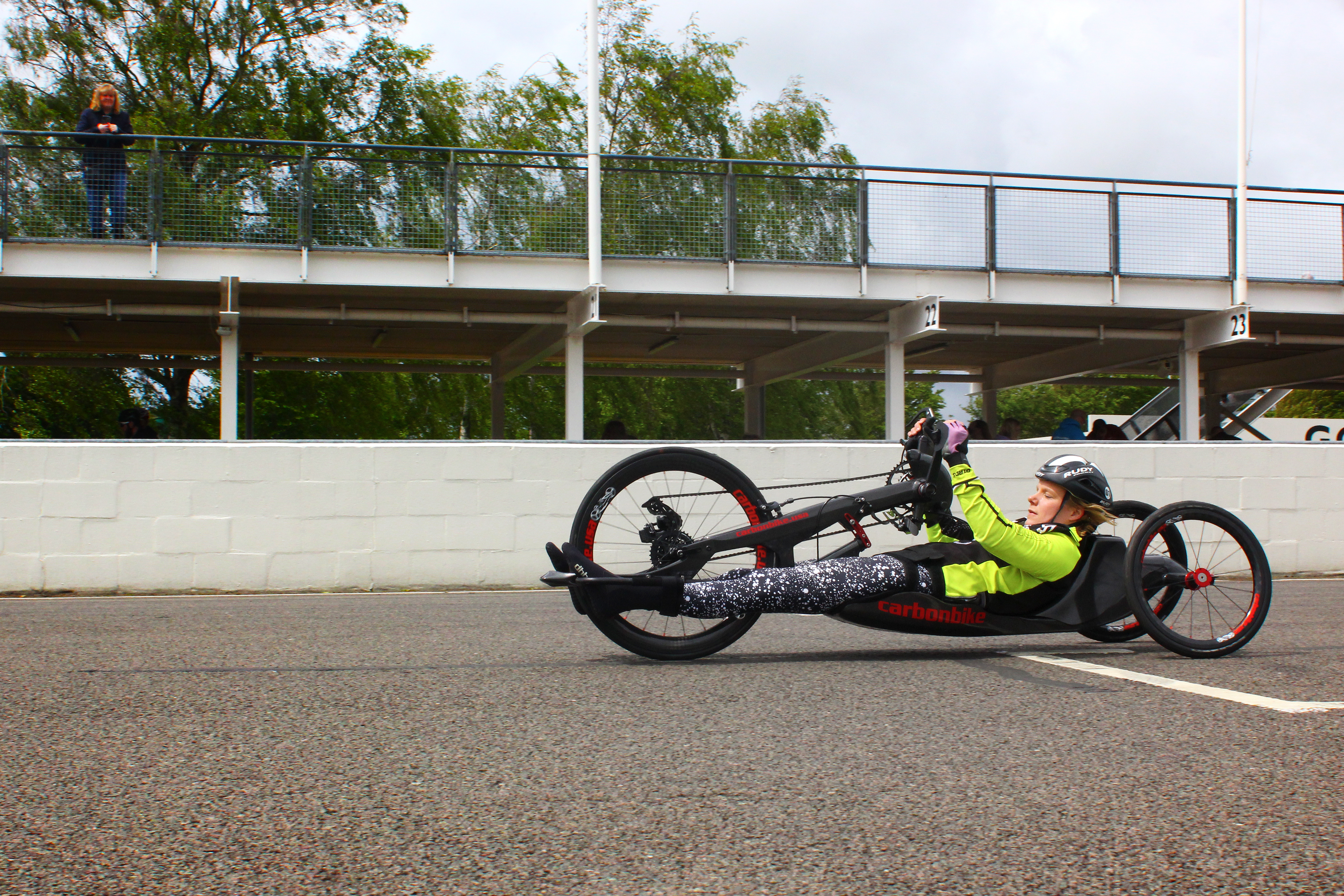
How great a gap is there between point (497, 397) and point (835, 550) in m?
19.7

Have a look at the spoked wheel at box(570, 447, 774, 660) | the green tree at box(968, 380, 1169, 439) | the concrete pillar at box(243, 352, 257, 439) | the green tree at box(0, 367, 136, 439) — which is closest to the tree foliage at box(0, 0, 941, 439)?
the green tree at box(0, 367, 136, 439)

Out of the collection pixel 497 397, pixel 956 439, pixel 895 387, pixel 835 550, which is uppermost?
pixel 497 397

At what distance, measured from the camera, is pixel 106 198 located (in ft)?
52.7

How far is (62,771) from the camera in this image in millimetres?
3385

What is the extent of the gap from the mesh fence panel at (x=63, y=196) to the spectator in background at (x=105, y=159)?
10 mm

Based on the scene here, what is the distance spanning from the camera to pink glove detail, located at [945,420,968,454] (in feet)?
16.5

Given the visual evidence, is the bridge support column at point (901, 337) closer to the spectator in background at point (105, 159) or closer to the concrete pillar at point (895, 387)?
the concrete pillar at point (895, 387)

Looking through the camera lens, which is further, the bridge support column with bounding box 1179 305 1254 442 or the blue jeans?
the bridge support column with bounding box 1179 305 1254 442

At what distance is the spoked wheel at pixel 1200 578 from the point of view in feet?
17.2

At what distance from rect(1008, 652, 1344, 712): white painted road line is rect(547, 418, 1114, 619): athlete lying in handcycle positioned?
0.31m

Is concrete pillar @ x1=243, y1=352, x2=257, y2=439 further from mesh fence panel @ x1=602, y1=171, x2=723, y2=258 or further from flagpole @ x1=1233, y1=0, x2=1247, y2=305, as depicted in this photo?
flagpole @ x1=1233, y1=0, x2=1247, y2=305

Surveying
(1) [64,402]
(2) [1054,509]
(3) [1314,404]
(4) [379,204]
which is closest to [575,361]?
(4) [379,204]

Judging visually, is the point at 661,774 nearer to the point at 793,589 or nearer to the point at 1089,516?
the point at 793,589

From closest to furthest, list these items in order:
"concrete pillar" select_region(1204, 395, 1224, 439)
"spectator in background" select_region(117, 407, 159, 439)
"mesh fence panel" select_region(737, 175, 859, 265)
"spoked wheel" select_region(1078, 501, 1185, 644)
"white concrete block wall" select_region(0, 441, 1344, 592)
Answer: "spoked wheel" select_region(1078, 501, 1185, 644)
"white concrete block wall" select_region(0, 441, 1344, 592)
"spectator in background" select_region(117, 407, 159, 439)
"mesh fence panel" select_region(737, 175, 859, 265)
"concrete pillar" select_region(1204, 395, 1224, 439)
